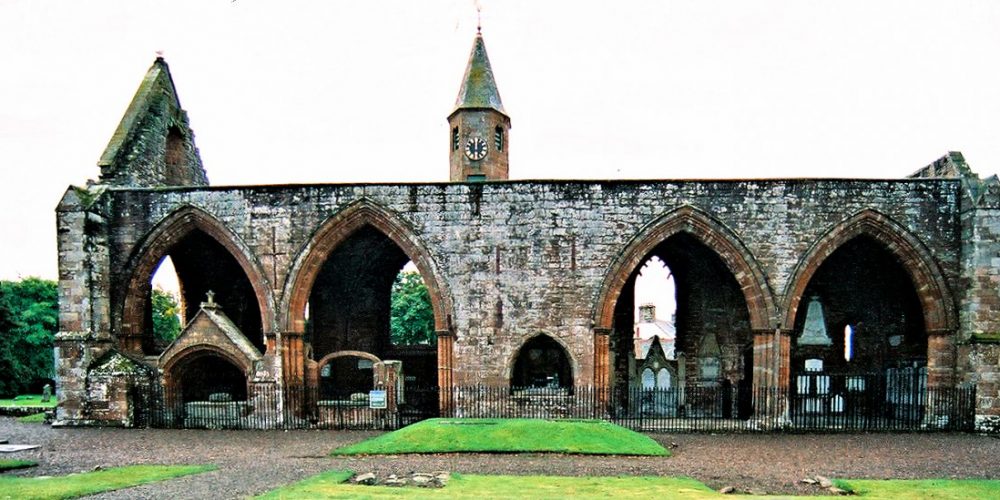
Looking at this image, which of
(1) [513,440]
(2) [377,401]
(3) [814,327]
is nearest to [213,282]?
(2) [377,401]

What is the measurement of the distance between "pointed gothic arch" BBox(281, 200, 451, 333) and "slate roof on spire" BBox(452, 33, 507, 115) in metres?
8.75

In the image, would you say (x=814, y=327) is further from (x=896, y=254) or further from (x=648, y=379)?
(x=648, y=379)

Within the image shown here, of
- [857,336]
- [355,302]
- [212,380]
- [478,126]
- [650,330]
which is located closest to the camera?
[857,336]

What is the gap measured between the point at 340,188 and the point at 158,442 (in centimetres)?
722

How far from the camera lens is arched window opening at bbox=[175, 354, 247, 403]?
67.6 ft

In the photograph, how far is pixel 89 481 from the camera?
982cm

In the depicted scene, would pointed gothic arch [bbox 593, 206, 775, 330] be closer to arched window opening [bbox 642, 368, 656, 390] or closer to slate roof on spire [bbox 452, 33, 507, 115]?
arched window opening [bbox 642, 368, 656, 390]

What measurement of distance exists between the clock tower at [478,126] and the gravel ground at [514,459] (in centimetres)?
1205

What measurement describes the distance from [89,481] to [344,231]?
8730mm

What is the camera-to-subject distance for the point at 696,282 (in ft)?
66.1

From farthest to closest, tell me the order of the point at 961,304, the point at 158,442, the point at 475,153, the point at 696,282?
the point at 475,153 → the point at 696,282 → the point at 961,304 → the point at 158,442

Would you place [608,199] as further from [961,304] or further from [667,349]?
[667,349]

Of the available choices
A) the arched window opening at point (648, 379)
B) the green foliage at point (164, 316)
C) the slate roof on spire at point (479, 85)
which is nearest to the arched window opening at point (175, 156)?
the slate roof on spire at point (479, 85)

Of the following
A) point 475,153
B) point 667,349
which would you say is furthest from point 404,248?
point 667,349
